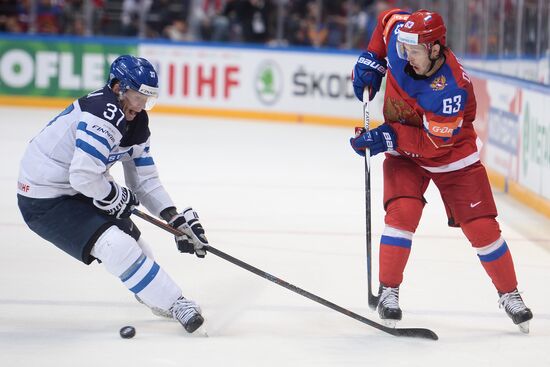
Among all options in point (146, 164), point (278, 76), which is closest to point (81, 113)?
point (146, 164)

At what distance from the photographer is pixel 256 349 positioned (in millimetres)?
3969

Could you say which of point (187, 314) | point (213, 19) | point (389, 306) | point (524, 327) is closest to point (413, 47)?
point (389, 306)

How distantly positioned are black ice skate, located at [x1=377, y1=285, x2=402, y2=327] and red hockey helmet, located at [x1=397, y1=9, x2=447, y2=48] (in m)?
1.03

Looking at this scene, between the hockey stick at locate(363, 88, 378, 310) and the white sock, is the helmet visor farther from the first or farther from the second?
the white sock

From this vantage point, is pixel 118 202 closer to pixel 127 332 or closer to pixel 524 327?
pixel 127 332

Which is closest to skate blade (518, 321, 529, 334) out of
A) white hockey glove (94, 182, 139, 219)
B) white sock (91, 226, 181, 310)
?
white sock (91, 226, 181, 310)

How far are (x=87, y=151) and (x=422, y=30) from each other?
54.6 inches

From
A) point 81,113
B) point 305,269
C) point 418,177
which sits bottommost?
point 305,269

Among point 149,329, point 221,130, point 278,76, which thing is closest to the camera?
point 149,329

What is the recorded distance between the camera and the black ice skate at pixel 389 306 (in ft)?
13.7

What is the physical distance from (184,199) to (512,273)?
11.2 ft

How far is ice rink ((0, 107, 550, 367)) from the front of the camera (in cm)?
394

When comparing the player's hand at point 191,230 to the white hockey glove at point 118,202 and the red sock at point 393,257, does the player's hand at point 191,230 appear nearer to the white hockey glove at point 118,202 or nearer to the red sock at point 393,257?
the white hockey glove at point 118,202

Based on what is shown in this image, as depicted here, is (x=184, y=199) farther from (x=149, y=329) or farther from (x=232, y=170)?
(x=149, y=329)
